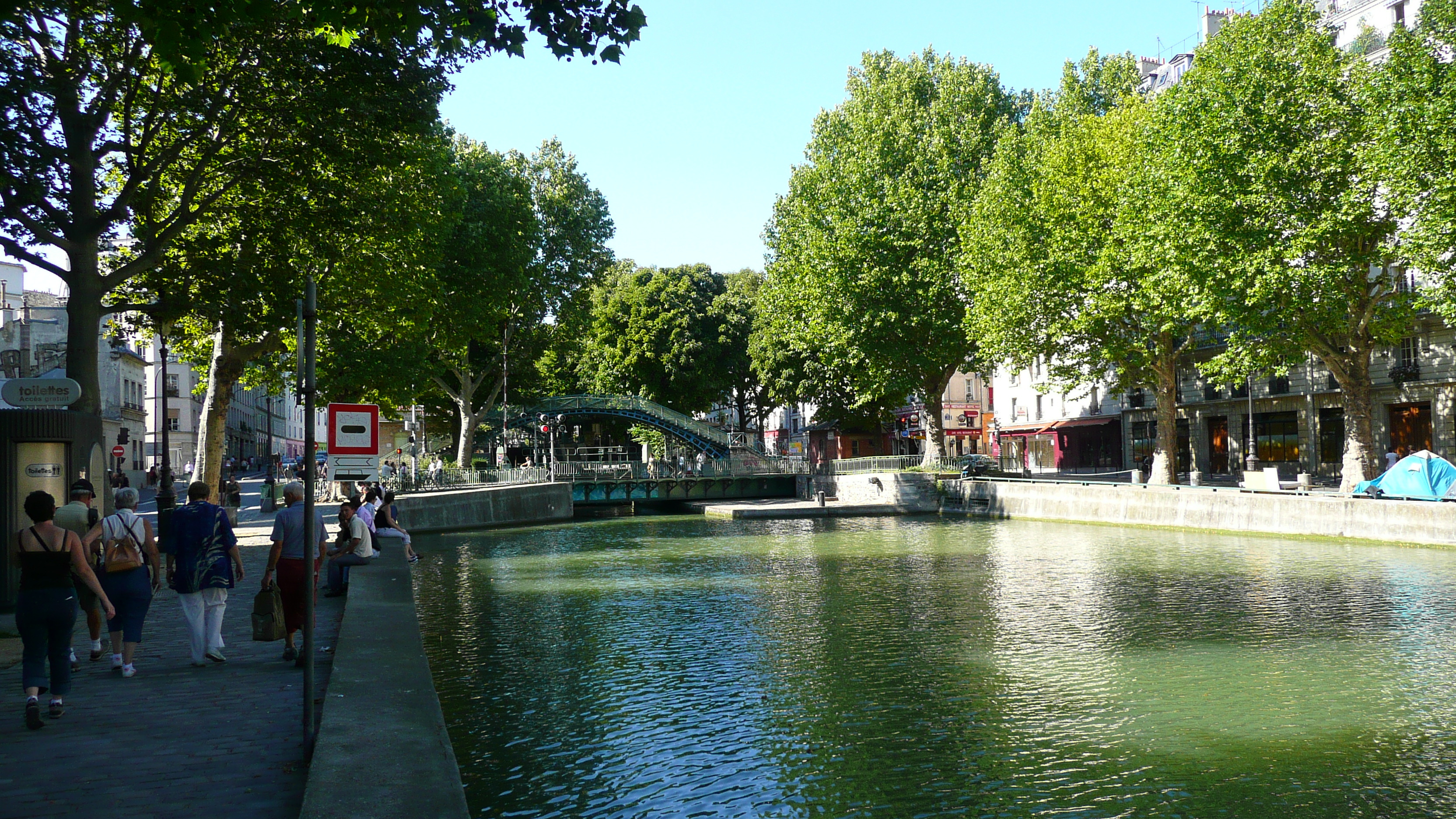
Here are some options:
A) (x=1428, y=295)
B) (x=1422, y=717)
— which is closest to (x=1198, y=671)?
(x=1422, y=717)

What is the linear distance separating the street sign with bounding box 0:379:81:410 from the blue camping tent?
25881 mm

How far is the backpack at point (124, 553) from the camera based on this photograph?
9438 millimetres

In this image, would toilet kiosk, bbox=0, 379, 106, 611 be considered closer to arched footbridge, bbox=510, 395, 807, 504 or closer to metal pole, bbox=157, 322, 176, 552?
metal pole, bbox=157, 322, 176, 552

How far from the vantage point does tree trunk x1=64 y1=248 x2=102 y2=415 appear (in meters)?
16.3

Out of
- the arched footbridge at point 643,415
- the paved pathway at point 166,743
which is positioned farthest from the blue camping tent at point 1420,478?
the arched footbridge at point 643,415

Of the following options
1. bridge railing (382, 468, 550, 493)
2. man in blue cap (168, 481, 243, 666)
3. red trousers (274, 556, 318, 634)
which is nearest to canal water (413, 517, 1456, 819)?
red trousers (274, 556, 318, 634)

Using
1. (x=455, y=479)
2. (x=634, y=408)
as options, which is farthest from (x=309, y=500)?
(x=634, y=408)

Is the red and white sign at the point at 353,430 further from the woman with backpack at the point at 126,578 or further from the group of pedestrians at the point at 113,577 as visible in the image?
the woman with backpack at the point at 126,578

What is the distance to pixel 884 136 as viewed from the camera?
46.5 meters

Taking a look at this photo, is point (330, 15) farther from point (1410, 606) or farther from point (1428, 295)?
point (1428, 295)

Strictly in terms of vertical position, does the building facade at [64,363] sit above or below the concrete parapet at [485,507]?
above

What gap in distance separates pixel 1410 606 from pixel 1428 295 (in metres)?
15.5

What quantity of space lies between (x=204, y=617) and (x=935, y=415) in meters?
40.9

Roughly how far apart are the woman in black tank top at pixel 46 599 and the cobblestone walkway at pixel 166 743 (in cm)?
35
